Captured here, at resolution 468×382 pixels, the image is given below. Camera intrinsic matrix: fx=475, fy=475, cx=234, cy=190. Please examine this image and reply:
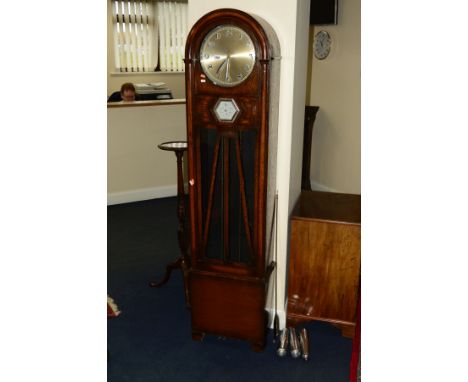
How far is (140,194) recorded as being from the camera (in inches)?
195

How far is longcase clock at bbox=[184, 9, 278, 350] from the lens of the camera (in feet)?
6.99

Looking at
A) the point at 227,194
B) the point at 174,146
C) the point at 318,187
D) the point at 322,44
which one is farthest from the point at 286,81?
the point at 318,187

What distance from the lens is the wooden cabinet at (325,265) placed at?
8.06ft

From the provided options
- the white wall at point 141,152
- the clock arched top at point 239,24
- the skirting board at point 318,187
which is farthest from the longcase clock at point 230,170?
the skirting board at point 318,187

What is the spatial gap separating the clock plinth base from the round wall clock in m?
3.06

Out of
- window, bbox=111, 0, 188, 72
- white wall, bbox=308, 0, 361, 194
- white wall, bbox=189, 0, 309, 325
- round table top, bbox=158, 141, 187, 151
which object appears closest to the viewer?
white wall, bbox=189, 0, 309, 325

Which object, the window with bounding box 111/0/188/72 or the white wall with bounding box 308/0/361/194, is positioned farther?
the window with bounding box 111/0/188/72

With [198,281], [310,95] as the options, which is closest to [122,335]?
[198,281]

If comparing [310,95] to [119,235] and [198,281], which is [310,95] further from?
[198,281]

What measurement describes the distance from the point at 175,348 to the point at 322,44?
133 inches

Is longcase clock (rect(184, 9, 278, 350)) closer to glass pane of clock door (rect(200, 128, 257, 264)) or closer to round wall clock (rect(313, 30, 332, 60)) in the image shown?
glass pane of clock door (rect(200, 128, 257, 264))

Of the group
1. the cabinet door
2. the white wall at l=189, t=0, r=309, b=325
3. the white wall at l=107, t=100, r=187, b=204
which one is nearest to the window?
the white wall at l=107, t=100, r=187, b=204

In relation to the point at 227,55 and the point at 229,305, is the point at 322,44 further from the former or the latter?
the point at 229,305
